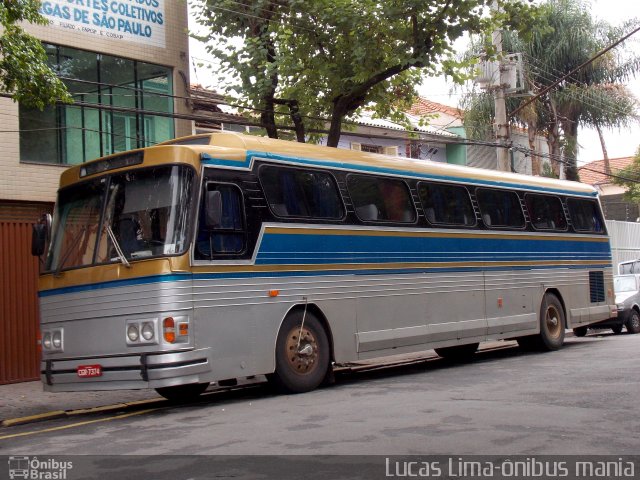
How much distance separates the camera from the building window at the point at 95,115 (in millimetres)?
16281

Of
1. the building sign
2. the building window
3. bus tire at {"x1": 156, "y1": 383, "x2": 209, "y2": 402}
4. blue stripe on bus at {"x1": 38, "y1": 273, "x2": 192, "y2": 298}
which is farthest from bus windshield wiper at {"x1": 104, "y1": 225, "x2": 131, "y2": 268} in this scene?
the building sign

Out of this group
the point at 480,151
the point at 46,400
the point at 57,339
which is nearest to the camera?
the point at 57,339

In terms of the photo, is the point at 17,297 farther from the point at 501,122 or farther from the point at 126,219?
the point at 501,122

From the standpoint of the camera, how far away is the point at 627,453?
7.10 meters

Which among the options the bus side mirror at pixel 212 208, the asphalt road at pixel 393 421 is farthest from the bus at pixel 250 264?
the asphalt road at pixel 393 421

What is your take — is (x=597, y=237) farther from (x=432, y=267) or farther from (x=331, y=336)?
(x=331, y=336)

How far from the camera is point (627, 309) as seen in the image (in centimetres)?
2341

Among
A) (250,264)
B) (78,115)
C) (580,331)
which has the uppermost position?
(78,115)

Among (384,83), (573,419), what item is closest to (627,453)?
(573,419)

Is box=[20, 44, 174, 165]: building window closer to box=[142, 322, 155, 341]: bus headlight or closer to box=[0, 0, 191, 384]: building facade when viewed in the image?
box=[0, 0, 191, 384]: building facade

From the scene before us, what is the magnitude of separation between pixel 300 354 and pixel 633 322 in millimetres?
14648

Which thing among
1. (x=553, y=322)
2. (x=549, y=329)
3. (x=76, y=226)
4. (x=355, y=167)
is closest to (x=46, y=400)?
(x=76, y=226)

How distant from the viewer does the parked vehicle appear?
23156 mm

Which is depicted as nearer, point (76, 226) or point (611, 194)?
point (76, 226)
